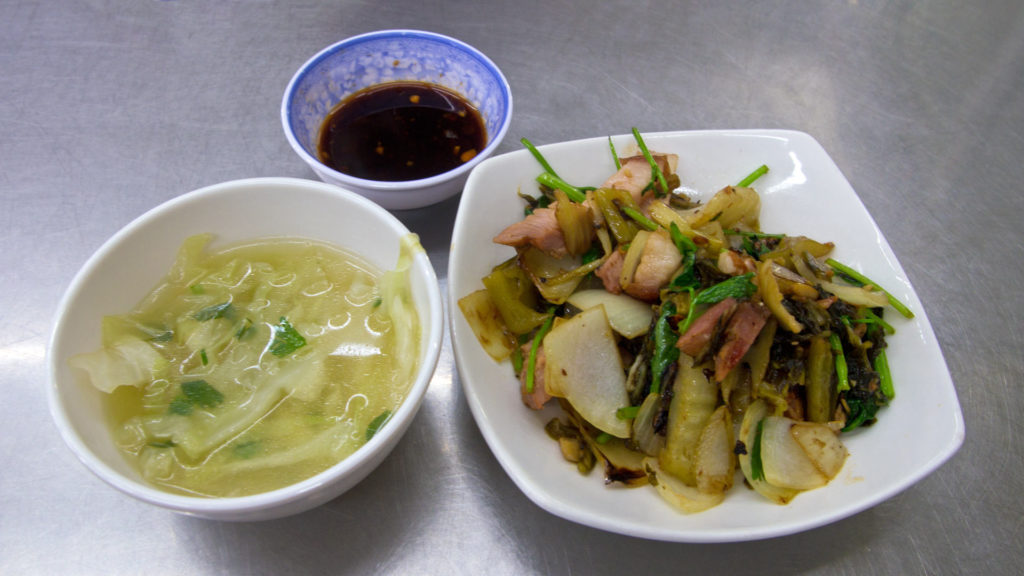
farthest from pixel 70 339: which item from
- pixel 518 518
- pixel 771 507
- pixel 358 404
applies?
pixel 771 507

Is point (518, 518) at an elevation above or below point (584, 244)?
below

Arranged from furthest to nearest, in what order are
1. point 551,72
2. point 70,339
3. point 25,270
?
point 551,72 < point 25,270 < point 70,339

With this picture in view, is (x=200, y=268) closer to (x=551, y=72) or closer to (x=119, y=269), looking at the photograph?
(x=119, y=269)

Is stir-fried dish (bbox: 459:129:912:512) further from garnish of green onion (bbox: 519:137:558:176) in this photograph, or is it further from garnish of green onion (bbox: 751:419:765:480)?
garnish of green onion (bbox: 519:137:558:176)

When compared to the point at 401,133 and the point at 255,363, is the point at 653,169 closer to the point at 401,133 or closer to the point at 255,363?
the point at 401,133

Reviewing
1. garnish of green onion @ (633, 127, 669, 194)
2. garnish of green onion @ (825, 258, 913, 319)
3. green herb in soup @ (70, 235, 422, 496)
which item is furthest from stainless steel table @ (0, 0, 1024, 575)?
garnish of green onion @ (633, 127, 669, 194)

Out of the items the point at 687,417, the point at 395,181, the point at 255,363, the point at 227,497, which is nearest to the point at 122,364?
the point at 255,363

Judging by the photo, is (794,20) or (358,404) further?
(794,20)
